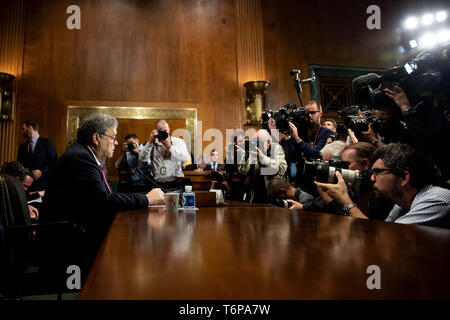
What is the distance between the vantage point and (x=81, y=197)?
155 centimetres

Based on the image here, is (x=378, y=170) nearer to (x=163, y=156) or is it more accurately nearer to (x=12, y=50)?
(x=163, y=156)

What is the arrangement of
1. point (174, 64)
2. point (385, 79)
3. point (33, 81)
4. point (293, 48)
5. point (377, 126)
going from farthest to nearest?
point (293, 48) < point (174, 64) < point (33, 81) < point (377, 126) < point (385, 79)

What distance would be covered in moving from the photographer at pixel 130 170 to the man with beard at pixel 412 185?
8.45ft

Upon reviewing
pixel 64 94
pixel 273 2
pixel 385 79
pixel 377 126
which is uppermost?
pixel 273 2

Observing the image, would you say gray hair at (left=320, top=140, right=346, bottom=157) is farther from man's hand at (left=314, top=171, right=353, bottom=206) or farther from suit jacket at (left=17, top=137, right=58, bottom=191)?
suit jacket at (left=17, top=137, right=58, bottom=191)

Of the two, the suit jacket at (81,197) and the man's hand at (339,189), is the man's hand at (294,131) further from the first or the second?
the suit jacket at (81,197)

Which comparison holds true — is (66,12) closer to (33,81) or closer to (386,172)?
(33,81)

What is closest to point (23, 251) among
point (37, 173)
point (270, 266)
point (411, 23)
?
point (270, 266)

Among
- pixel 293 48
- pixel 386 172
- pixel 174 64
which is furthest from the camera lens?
pixel 293 48

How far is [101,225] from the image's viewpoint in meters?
1.53

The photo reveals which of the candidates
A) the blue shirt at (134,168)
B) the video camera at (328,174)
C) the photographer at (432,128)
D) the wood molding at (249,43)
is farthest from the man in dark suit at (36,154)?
the photographer at (432,128)

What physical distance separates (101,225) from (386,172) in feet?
Result: 4.21
